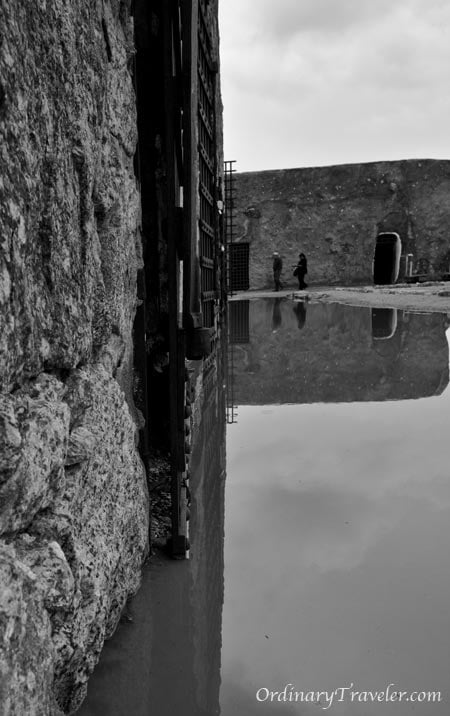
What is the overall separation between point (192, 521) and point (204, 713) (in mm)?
962

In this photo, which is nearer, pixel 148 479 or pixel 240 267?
pixel 148 479

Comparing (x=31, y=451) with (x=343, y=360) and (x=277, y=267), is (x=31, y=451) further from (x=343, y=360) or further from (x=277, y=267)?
(x=277, y=267)

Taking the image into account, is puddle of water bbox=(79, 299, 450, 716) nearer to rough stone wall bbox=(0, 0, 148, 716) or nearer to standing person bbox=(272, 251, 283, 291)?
rough stone wall bbox=(0, 0, 148, 716)

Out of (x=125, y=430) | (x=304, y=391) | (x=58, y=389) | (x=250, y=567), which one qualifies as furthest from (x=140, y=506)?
(x=304, y=391)

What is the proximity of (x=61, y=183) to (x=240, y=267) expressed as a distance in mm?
19409

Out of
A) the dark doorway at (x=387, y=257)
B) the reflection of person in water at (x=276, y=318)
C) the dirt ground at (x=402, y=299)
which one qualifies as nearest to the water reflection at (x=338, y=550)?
the reflection of person in water at (x=276, y=318)

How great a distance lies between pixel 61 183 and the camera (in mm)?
1095

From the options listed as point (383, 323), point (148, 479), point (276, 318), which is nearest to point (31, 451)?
point (148, 479)

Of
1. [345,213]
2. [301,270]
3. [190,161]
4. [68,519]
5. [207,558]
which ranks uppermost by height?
[345,213]

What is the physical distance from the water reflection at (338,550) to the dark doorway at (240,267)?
53.3 feet

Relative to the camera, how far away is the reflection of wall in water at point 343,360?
4.24 metres

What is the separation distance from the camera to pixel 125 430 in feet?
5.24

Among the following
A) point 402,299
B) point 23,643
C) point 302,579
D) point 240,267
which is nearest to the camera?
point 23,643

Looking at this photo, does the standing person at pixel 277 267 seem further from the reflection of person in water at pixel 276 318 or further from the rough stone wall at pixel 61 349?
the rough stone wall at pixel 61 349
